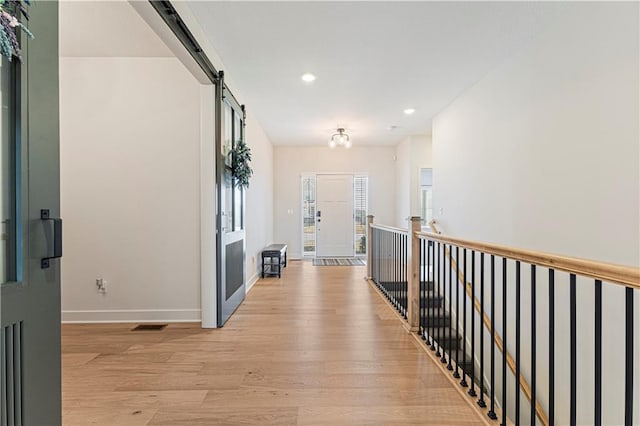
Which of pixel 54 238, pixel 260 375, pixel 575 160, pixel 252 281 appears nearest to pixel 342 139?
pixel 252 281

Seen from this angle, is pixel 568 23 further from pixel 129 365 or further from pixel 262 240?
pixel 262 240

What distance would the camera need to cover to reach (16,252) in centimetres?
109

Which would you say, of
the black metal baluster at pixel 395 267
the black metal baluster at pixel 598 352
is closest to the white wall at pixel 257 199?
the black metal baluster at pixel 395 267

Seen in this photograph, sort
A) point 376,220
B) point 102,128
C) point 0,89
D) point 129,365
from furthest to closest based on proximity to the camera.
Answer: point 376,220 → point 102,128 → point 129,365 → point 0,89

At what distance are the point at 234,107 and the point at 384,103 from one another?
2050 mm

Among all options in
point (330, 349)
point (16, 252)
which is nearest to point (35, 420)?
point (16, 252)

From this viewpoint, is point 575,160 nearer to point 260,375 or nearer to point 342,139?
point 260,375

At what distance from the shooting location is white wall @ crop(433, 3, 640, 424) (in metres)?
2.07

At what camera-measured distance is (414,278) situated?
118 inches

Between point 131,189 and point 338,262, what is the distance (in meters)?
4.64

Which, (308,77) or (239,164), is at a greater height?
(308,77)

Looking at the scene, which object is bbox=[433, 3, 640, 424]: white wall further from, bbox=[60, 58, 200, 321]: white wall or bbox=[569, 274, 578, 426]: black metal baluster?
bbox=[60, 58, 200, 321]: white wall

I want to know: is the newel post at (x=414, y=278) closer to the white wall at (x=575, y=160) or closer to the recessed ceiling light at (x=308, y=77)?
the white wall at (x=575, y=160)

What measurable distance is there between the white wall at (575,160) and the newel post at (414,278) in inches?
38.2
